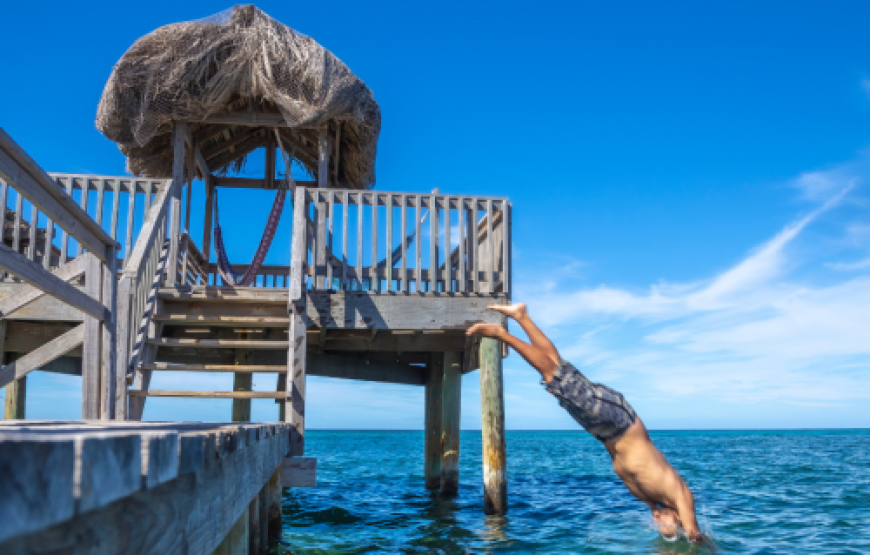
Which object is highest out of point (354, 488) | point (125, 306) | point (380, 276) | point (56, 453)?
point (380, 276)

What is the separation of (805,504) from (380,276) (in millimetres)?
7431

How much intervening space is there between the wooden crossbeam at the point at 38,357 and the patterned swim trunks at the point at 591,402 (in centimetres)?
322

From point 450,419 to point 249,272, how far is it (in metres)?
3.64

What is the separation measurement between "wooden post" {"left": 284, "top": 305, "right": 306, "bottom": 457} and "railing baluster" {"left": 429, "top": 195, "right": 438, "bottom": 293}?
151cm

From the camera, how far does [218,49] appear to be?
30.0 feet

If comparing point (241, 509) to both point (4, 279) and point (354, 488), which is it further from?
point (354, 488)

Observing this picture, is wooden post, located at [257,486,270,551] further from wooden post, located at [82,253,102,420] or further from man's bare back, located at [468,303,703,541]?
man's bare back, located at [468,303,703,541]

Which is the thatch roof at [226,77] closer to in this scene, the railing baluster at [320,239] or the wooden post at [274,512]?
the railing baluster at [320,239]

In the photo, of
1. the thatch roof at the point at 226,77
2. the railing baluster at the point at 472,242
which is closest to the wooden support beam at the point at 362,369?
the railing baluster at the point at 472,242

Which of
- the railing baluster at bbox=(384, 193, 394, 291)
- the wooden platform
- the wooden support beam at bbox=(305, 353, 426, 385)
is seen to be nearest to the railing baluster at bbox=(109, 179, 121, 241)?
the railing baluster at bbox=(384, 193, 394, 291)

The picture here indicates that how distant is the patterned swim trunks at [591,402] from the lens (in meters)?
5.05

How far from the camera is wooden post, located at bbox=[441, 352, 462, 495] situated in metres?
9.86

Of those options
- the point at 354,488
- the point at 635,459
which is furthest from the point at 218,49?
the point at 354,488

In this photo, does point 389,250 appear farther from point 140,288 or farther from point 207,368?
point 140,288
